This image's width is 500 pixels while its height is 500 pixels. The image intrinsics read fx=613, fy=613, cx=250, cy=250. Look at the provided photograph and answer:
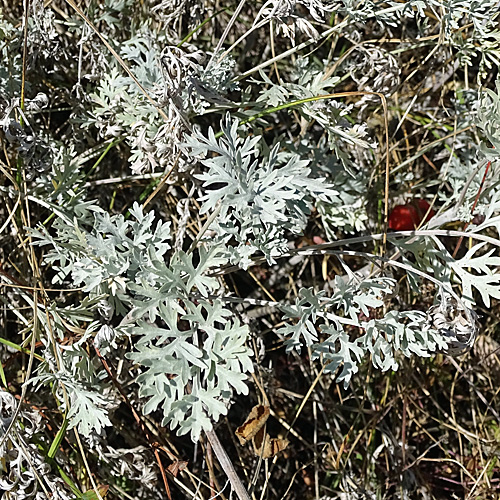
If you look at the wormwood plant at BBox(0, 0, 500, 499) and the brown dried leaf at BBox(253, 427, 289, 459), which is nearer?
the wormwood plant at BBox(0, 0, 500, 499)

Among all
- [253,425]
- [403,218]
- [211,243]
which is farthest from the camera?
[403,218]

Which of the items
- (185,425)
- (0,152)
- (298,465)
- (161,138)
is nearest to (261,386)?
(298,465)

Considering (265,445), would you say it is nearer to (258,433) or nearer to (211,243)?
(258,433)

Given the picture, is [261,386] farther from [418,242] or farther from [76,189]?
[76,189]

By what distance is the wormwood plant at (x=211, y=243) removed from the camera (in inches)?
35.9

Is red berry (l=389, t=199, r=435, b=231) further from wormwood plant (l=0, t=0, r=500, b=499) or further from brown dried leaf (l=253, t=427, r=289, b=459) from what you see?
brown dried leaf (l=253, t=427, r=289, b=459)

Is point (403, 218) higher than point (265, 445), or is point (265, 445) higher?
point (403, 218)

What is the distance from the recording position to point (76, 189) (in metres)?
1.23

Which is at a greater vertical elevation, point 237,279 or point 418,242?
point 418,242

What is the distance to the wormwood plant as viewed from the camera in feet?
2.99

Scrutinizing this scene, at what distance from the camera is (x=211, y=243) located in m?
0.99

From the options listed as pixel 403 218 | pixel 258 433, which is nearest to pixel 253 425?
pixel 258 433

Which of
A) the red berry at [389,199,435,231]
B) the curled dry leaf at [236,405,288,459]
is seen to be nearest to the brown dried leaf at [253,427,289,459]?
the curled dry leaf at [236,405,288,459]

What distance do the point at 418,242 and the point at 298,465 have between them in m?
0.69
